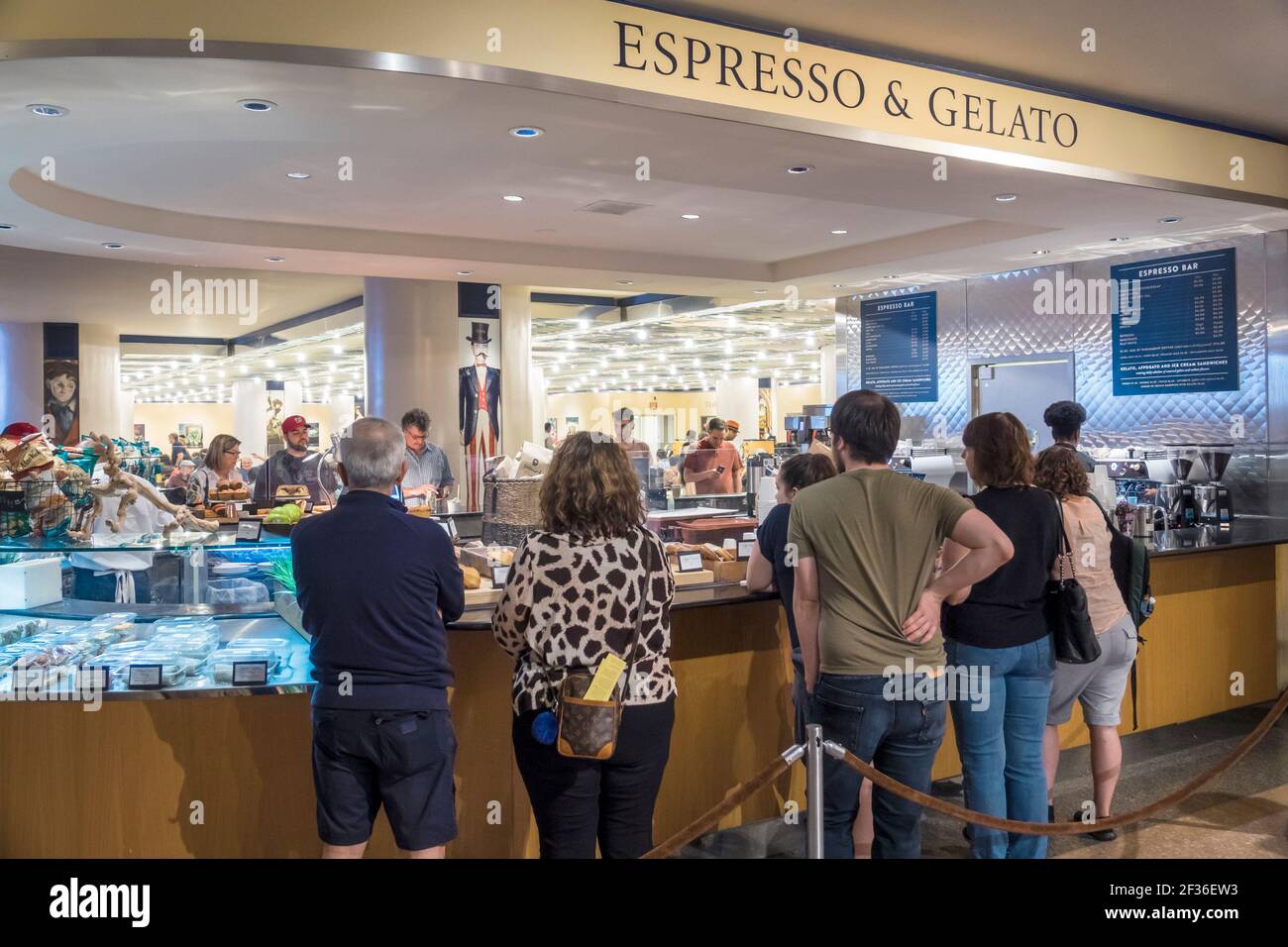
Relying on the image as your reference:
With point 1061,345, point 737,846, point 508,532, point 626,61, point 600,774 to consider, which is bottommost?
point 737,846

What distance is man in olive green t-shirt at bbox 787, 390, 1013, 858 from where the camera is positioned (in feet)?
9.62

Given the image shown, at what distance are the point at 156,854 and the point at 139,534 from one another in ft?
3.70

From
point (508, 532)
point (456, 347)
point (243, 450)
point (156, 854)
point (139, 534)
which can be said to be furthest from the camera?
point (243, 450)

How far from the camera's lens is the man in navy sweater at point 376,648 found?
270 cm

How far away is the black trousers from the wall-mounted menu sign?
7614 mm

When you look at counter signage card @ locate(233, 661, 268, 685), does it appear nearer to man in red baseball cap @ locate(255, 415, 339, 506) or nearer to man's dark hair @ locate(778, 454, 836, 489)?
man's dark hair @ locate(778, 454, 836, 489)

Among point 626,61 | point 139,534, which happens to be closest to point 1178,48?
point 626,61

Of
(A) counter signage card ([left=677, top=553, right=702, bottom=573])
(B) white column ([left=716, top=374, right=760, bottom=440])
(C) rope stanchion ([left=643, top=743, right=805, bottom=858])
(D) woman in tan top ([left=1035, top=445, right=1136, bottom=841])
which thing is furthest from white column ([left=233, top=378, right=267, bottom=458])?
(C) rope stanchion ([left=643, top=743, right=805, bottom=858])

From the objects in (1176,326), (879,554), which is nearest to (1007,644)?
(879,554)

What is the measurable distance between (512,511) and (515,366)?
761 cm

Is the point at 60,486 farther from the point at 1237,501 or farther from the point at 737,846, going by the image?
the point at 1237,501

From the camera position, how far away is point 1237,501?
7.45 m
